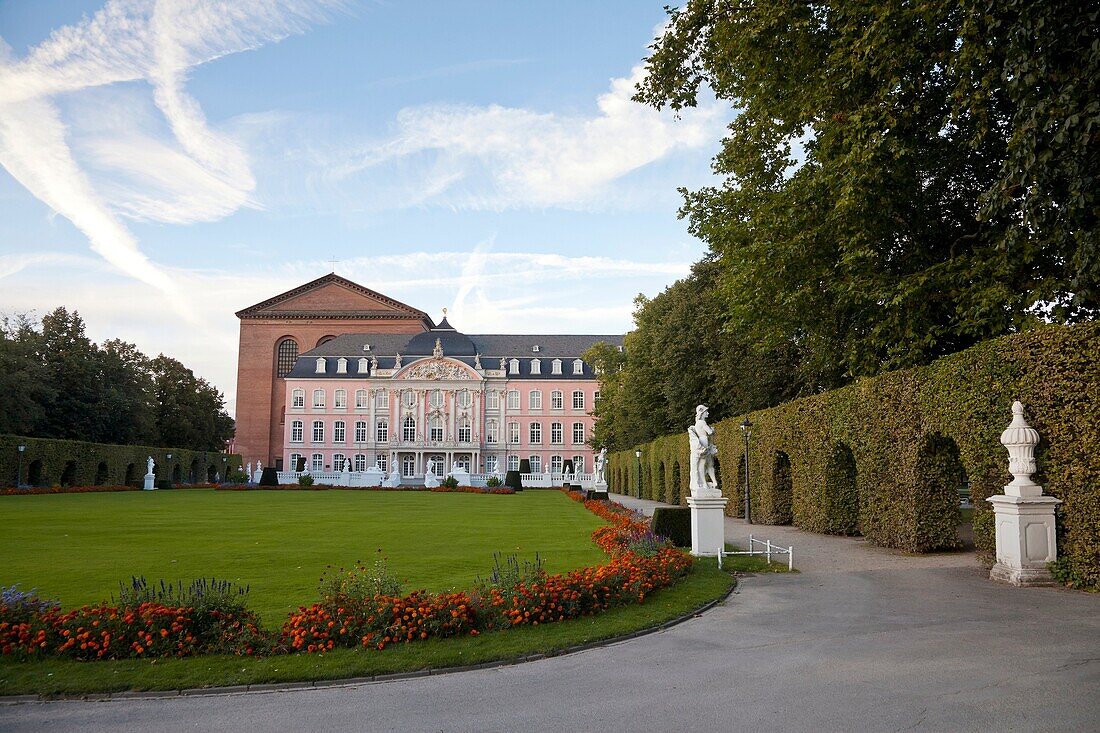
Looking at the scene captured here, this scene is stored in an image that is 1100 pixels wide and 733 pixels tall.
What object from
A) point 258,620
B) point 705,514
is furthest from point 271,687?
→ point 705,514

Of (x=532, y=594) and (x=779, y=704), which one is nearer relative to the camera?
(x=779, y=704)

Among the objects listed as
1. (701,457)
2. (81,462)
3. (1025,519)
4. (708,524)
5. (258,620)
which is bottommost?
(258,620)

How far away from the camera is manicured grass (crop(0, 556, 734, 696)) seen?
669 cm

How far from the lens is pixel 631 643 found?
828cm

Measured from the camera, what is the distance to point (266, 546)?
1648cm

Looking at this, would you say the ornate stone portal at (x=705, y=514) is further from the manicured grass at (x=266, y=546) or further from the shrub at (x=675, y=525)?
the manicured grass at (x=266, y=546)

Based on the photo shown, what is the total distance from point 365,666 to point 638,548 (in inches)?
247

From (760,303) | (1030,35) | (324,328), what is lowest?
(760,303)

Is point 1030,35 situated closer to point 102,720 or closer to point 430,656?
point 430,656

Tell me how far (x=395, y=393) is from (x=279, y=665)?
247ft

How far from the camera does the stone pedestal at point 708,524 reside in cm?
1498

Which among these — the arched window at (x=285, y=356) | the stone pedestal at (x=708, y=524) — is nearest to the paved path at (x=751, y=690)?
the stone pedestal at (x=708, y=524)

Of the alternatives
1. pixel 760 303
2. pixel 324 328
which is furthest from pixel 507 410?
pixel 760 303

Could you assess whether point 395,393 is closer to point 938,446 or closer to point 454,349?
point 454,349
